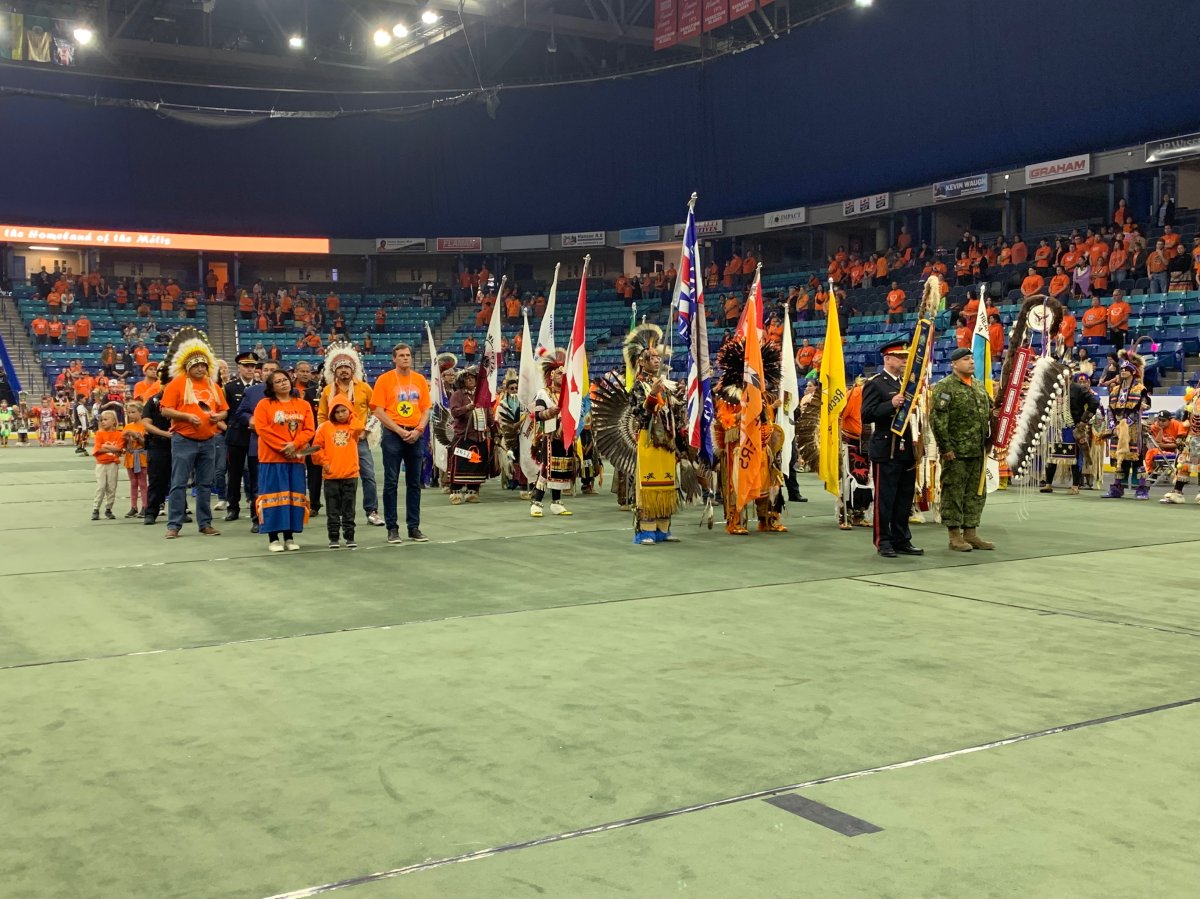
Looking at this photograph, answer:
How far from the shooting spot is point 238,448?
11.3 m

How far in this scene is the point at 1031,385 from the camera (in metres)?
9.14

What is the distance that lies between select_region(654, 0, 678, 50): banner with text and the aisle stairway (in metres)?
22.3

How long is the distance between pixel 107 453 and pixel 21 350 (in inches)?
1143

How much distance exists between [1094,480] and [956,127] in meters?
16.6

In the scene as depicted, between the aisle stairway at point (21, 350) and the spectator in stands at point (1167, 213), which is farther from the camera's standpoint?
the aisle stairway at point (21, 350)

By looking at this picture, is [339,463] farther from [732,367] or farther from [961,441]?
[961,441]

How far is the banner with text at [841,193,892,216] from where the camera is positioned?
3048 cm

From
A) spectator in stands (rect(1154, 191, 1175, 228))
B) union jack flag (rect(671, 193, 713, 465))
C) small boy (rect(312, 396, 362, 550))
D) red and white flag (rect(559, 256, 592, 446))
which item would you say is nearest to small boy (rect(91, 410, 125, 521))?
small boy (rect(312, 396, 362, 550))

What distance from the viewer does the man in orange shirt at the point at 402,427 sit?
9.50 m

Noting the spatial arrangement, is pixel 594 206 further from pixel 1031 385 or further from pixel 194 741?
pixel 194 741

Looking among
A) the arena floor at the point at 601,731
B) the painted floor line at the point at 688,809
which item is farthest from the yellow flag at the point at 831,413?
the painted floor line at the point at 688,809

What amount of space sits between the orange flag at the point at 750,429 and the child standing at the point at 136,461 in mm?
6158

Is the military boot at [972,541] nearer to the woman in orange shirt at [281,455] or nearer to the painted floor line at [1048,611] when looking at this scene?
the painted floor line at [1048,611]

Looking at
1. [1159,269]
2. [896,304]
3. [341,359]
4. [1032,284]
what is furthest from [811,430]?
[896,304]
